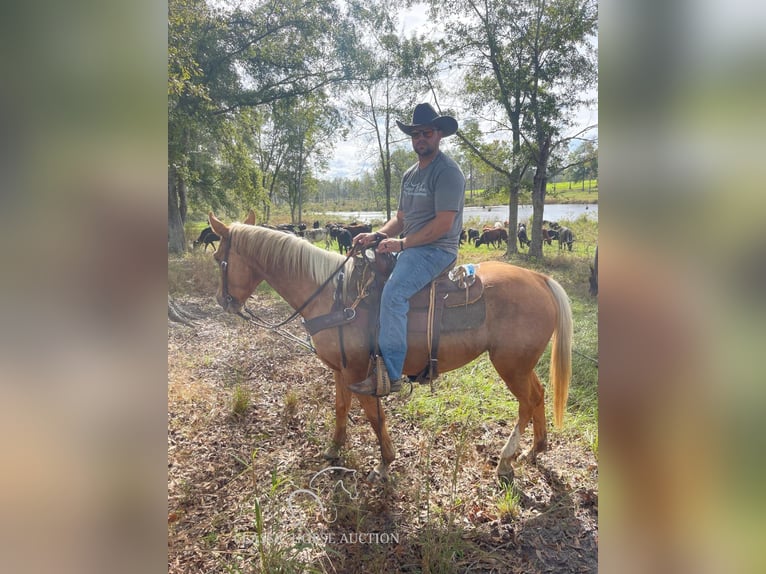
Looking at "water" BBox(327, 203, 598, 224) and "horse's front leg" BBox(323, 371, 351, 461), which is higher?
"water" BBox(327, 203, 598, 224)

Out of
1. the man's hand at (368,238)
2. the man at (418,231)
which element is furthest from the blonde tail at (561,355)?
the man's hand at (368,238)

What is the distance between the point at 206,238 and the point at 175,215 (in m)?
0.24

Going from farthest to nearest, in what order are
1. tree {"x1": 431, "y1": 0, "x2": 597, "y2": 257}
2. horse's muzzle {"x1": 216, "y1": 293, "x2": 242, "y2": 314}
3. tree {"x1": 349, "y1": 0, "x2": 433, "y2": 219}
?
horse's muzzle {"x1": 216, "y1": 293, "x2": 242, "y2": 314} < tree {"x1": 349, "y1": 0, "x2": 433, "y2": 219} < tree {"x1": 431, "y1": 0, "x2": 597, "y2": 257}

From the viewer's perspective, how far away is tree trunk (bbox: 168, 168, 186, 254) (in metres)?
2.47

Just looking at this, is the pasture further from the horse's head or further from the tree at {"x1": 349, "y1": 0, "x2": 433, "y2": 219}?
the tree at {"x1": 349, "y1": 0, "x2": 433, "y2": 219}

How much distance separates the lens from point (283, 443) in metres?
2.64

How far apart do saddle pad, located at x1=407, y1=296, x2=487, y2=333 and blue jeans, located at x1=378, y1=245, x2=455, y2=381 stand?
0.32 feet

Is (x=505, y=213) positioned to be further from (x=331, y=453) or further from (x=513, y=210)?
(x=331, y=453)

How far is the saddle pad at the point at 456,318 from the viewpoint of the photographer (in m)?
2.79

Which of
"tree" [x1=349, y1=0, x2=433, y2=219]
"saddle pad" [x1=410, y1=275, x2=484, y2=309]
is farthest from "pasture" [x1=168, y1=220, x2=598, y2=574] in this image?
"tree" [x1=349, y1=0, x2=433, y2=219]

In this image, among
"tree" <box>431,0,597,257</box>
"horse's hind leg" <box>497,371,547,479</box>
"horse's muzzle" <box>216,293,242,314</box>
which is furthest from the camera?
"horse's muzzle" <box>216,293,242,314</box>

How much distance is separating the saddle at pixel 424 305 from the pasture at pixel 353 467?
20 centimetres

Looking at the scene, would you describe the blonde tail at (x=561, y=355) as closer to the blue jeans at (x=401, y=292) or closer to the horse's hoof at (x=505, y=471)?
the horse's hoof at (x=505, y=471)
